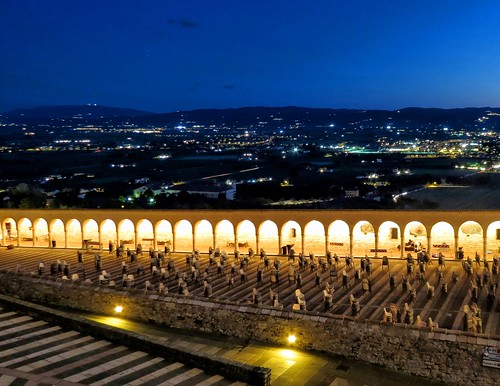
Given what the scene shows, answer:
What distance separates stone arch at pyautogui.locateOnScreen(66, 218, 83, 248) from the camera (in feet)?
86.7

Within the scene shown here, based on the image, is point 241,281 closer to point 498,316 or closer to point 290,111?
point 498,316

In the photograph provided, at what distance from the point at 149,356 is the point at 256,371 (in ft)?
9.77

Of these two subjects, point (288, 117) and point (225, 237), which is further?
point (288, 117)

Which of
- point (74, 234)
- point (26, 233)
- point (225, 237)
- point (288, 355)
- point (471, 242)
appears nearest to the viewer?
point (288, 355)

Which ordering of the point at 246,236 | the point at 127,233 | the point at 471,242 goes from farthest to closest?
1. the point at 127,233
2. the point at 246,236
3. the point at 471,242

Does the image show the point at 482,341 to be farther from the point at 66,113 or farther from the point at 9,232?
the point at 66,113

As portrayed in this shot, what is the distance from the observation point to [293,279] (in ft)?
61.2

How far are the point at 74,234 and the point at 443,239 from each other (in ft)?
55.3

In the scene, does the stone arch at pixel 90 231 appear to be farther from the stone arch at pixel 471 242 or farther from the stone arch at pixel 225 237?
the stone arch at pixel 471 242

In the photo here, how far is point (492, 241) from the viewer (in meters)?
21.2

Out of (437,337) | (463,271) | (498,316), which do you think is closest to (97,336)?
(437,337)

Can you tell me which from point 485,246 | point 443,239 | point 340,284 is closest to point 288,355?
point 340,284

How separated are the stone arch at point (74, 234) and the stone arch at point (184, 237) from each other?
16.8 ft

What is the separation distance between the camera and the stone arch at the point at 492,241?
21.0m
